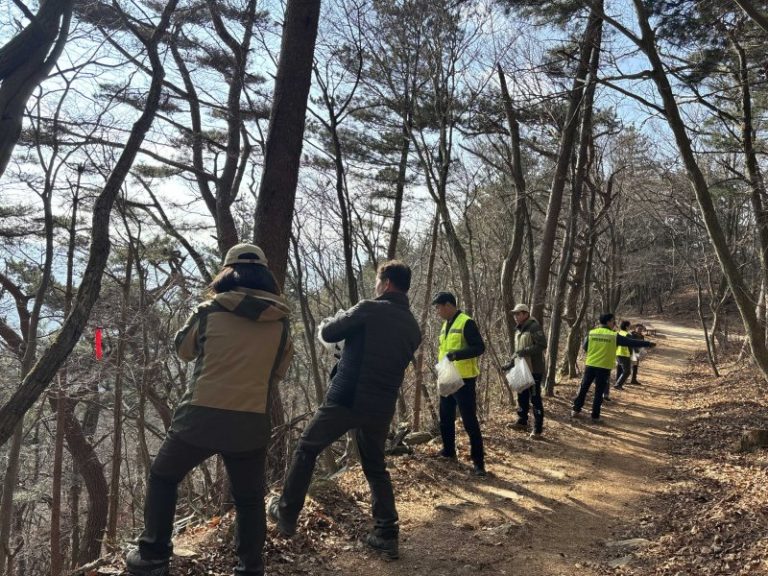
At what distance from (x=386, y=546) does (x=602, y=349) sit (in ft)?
20.4

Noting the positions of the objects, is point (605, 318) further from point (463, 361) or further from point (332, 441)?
point (332, 441)

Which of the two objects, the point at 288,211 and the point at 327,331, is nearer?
the point at 327,331

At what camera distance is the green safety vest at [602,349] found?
8836 mm

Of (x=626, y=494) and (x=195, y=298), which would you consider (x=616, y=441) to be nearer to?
(x=626, y=494)

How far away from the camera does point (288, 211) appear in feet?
16.3

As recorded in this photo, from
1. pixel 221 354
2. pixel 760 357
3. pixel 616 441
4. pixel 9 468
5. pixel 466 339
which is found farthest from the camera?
pixel 9 468

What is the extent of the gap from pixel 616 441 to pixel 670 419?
2.87m

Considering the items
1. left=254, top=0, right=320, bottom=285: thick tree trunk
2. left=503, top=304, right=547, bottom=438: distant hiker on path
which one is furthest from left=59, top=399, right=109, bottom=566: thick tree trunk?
left=254, top=0, right=320, bottom=285: thick tree trunk

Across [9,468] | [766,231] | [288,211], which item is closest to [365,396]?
[288,211]

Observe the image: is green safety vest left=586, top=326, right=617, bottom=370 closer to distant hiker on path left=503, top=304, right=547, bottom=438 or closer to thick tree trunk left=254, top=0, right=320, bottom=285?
distant hiker on path left=503, top=304, right=547, bottom=438

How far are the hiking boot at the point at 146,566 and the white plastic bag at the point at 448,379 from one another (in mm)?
3123

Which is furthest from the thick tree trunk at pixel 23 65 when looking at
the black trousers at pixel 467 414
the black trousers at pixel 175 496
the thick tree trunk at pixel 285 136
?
the black trousers at pixel 467 414

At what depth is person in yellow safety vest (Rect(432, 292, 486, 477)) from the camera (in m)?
5.54

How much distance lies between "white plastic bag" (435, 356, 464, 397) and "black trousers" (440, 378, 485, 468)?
0.26 ft
